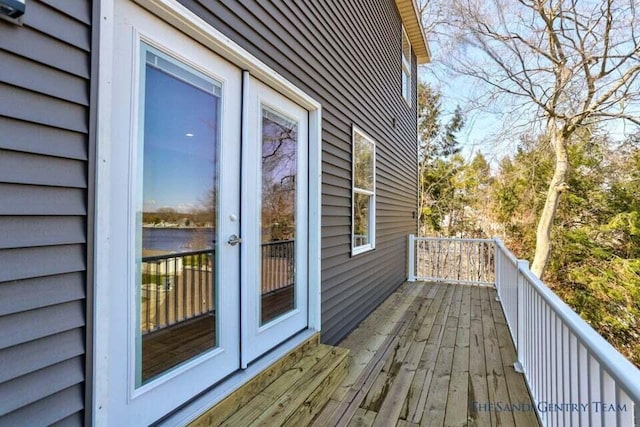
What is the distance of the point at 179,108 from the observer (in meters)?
1.75

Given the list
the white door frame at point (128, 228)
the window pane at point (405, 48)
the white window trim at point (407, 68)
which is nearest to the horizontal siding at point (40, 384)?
the white door frame at point (128, 228)

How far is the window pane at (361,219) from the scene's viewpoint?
4.20m

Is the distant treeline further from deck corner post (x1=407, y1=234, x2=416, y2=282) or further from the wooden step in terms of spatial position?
deck corner post (x1=407, y1=234, x2=416, y2=282)

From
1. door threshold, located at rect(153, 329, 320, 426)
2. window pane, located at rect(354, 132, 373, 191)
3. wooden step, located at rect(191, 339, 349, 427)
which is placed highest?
window pane, located at rect(354, 132, 373, 191)

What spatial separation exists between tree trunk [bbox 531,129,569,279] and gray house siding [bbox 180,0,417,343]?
5.56 metres

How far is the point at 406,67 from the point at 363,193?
4.19 meters

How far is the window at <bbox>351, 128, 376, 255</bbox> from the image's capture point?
4.15 meters

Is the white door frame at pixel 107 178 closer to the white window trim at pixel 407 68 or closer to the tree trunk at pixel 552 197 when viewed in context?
the white window trim at pixel 407 68

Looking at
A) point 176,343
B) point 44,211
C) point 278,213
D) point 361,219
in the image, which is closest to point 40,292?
point 44,211

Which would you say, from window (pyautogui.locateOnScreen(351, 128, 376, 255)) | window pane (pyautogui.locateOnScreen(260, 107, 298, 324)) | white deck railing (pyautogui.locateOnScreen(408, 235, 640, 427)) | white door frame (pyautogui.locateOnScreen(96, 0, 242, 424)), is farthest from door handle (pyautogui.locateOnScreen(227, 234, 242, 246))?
window (pyautogui.locateOnScreen(351, 128, 376, 255))

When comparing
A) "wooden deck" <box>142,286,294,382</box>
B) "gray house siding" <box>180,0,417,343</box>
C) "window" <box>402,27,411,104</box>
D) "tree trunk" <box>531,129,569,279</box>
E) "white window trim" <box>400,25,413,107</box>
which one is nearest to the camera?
"wooden deck" <box>142,286,294,382</box>

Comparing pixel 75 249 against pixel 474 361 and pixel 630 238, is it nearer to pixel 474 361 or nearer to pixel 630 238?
pixel 474 361

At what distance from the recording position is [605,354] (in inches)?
45.6

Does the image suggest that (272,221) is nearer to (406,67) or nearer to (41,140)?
(41,140)
